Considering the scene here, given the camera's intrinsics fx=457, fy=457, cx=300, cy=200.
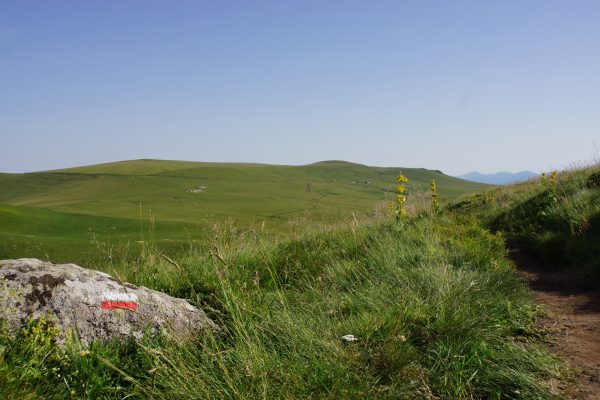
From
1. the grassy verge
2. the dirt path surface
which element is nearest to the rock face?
the grassy verge

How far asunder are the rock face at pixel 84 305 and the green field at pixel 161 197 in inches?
865

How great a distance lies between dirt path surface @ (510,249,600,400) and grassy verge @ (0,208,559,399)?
244 mm

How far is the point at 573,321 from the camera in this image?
5.46 meters

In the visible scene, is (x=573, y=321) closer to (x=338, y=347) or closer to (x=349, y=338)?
(x=349, y=338)

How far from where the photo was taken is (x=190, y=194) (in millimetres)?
111625

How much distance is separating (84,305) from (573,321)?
546 cm

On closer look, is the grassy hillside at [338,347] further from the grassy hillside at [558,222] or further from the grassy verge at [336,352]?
the grassy hillside at [558,222]

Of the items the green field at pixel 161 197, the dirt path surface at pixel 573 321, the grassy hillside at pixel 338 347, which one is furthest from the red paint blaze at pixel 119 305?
the green field at pixel 161 197

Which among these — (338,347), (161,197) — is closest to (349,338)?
(338,347)

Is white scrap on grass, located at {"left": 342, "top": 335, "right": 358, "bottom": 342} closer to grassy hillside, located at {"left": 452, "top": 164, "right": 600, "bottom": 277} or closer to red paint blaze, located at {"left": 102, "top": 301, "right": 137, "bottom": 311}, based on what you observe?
red paint blaze, located at {"left": 102, "top": 301, "right": 137, "bottom": 311}

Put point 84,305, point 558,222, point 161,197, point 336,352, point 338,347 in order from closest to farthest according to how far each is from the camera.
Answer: point 336,352, point 338,347, point 84,305, point 558,222, point 161,197

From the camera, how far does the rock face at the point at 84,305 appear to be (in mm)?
4148

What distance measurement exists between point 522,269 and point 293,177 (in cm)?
16746

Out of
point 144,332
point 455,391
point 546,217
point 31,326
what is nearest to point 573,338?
point 455,391
